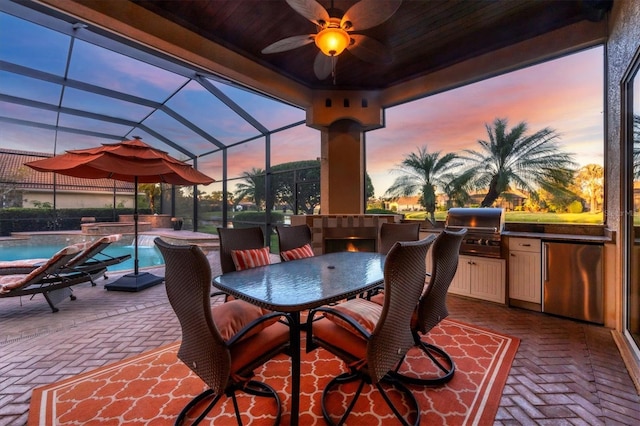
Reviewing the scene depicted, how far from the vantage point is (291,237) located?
3127 millimetres

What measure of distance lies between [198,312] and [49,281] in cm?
341

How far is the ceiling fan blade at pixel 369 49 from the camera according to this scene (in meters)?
2.51

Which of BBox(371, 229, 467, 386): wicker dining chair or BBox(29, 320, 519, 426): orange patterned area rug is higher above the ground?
BBox(371, 229, 467, 386): wicker dining chair

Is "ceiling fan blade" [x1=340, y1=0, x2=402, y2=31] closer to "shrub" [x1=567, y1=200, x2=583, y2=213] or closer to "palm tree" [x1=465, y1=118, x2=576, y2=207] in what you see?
"palm tree" [x1=465, y1=118, x2=576, y2=207]

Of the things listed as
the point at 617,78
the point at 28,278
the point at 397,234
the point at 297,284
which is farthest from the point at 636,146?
the point at 28,278

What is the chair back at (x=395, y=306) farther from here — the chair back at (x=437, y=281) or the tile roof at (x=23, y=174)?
the tile roof at (x=23, y=174)

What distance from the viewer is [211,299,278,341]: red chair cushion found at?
1.61 m

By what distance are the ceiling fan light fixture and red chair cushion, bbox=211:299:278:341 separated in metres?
2.20

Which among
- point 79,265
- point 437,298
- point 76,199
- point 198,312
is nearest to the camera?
point 198,312

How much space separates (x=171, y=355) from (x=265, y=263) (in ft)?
3.59

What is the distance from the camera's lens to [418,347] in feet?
8.11

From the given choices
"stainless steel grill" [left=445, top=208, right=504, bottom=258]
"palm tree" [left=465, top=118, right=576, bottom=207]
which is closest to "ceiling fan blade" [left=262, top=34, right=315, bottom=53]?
"stainless steel grill" [left=445, top=208, right=504, bottom=258]

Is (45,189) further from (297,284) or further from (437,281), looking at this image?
(437,281)

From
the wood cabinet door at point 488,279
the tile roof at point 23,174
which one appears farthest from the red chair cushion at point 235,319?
the tile roof at point 23,174
